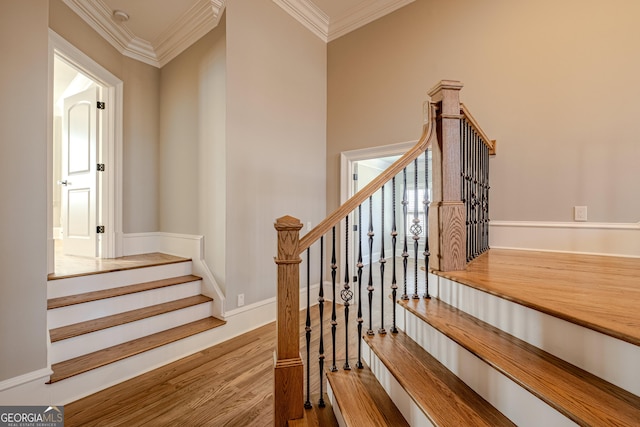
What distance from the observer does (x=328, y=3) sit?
3334 millimetres

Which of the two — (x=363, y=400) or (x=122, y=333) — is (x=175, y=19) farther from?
(x=363, y=400)

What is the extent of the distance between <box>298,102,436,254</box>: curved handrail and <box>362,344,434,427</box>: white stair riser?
0.75 meters

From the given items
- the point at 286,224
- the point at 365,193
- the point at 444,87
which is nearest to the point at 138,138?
the point at 286,224

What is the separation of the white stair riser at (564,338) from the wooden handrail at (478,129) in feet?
3.51

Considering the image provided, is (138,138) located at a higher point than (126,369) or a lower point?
higher

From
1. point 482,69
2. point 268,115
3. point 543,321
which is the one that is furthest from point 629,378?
point 268,115

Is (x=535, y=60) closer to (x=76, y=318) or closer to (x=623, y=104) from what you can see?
(x=623, y=104)

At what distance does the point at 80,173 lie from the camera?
3.35 m

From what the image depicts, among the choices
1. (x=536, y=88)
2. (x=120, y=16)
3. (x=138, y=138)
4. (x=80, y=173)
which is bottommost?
(x=80, y=173)

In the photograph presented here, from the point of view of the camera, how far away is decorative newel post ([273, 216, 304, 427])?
138 cm

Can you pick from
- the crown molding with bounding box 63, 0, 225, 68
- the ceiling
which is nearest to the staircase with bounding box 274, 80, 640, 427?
the ceiling

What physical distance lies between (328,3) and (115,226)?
12.1 feet

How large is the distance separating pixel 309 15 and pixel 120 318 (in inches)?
152

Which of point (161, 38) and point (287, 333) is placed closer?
point (287, 333)
